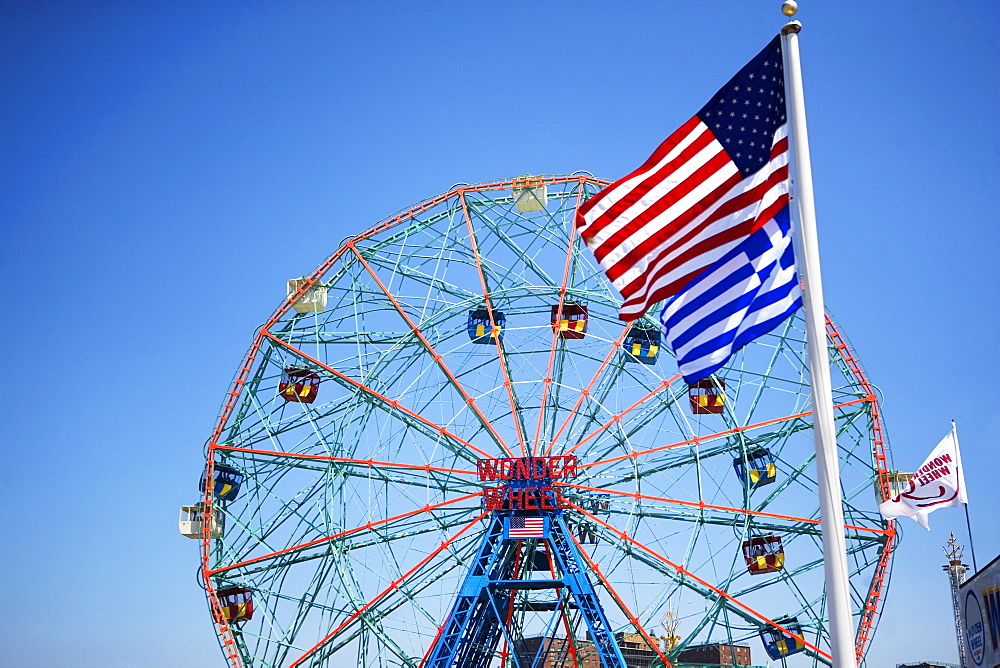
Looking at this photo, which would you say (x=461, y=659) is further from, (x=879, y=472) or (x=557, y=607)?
(x=879, y=472)

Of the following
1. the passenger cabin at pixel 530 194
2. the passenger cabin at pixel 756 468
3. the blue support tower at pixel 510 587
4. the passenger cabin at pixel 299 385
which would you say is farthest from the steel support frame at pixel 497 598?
the passenger cabin at pixel 530 194

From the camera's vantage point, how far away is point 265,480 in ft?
145

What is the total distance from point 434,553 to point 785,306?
27.0 meters

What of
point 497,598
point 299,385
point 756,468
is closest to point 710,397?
point 756,468

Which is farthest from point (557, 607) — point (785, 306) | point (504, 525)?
point (785, 306)

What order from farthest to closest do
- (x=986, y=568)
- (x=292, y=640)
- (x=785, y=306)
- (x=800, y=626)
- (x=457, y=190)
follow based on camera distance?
1. (x=457, y=190)
2. (x=292, y=640)
3. (x=800, y=626)
4. (x=986, y=568)
5. (x=785, y=306)

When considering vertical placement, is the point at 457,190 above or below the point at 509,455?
above

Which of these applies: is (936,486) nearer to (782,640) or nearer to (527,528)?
(782,640)

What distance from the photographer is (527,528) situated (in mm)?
40125

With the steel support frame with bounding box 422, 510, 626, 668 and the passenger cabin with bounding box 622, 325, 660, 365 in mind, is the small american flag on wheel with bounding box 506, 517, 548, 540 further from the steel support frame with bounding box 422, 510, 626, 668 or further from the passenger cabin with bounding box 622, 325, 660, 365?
the passenger cabin with bounding box 622, 325, 660, 365

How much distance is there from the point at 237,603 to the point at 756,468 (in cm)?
1844

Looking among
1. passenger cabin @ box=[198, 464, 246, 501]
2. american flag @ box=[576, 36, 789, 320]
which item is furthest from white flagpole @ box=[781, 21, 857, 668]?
passenger cabin @ box=[198, 464, 246, 501]

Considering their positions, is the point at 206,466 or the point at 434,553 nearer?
the point at 434,553

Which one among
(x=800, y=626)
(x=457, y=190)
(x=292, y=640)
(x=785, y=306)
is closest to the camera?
(x=785, y=306)
